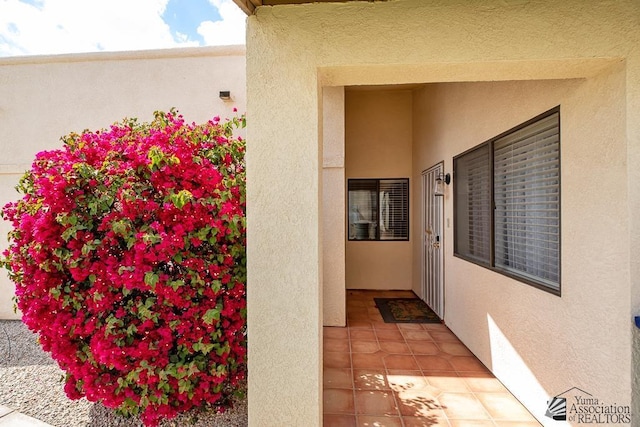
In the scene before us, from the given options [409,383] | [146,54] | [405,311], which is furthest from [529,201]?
[146,54]

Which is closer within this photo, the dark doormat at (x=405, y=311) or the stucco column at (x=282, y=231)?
the stucco column at (x=282, y=231)

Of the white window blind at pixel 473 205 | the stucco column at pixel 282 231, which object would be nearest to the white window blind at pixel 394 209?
the white window blind at pixel 473 205

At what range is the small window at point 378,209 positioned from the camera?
8383mm

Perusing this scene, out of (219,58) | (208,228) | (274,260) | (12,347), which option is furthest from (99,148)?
(12,347)

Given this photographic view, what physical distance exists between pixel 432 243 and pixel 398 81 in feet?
15.6

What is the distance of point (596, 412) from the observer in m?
2.44

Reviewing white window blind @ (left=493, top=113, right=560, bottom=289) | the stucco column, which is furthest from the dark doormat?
the stucco column

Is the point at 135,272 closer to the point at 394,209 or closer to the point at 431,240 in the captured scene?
the point at 431,240

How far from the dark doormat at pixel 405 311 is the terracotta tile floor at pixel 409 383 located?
0.43m

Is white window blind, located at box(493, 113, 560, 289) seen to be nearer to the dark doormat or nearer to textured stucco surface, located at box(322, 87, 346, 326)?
the dark doormat

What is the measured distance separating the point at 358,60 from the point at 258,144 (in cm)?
93

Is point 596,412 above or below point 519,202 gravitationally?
below

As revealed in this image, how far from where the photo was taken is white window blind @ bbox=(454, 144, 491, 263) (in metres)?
4.38

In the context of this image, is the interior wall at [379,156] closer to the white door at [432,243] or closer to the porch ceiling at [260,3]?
the white door at [432,243]
